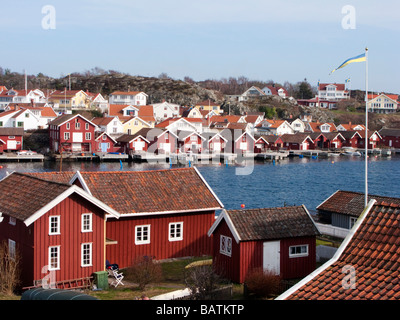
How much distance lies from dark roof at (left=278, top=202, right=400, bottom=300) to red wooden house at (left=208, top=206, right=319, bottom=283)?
10670 mm

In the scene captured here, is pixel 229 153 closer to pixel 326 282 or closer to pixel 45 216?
pixel 45 216

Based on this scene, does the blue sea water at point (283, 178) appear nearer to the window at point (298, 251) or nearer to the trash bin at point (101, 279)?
the window at point (298, 251)

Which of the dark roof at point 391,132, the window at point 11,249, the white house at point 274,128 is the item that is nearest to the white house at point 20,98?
the white house at point 274,128

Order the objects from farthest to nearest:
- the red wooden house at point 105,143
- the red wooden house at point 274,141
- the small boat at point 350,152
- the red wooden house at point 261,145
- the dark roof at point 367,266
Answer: the small boat at point 350,152 → the red wooden house at point 274,141 → the red wooden house at point 261,145 → the red wooden house at point 105,143 → the dark roof at point 367,266

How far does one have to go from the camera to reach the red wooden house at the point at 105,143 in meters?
88.1

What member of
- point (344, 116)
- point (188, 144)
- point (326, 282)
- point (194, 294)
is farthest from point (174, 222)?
point (344, 116)

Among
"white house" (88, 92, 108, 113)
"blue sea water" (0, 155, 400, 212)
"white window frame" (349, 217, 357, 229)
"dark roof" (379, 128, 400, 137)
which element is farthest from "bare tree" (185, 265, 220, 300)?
"dark roof" (379, 128, 400, 137)

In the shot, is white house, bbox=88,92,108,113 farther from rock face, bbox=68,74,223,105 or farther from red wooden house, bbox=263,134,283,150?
red wooden house, bbox=263,134,283,150

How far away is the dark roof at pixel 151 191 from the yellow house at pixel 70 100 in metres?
97.7

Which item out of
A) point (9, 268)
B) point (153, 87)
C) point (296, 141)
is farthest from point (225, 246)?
point (153, 87)

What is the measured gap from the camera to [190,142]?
3595 inches

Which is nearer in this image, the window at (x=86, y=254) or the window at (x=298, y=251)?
the window at (x=86, y=254)

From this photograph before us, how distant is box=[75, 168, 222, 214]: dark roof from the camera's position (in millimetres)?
22891
